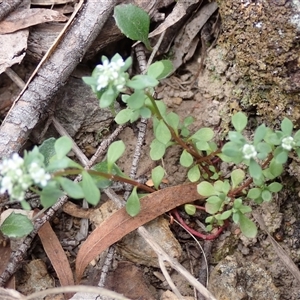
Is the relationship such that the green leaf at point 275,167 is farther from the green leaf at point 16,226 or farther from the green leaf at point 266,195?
the green leaf at point 16,226

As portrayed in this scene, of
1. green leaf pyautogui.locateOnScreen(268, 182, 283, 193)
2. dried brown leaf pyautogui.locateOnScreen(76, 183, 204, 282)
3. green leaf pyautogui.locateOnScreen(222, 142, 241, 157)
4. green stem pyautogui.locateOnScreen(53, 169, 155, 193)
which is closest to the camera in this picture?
green stem pyautogui.locateOnScreen(53, 169, 155, 193)

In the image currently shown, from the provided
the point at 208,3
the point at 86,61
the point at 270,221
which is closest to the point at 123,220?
the point at 270,221

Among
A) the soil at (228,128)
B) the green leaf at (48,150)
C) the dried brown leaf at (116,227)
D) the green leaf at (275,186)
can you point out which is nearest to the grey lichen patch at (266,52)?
the soil at (228,128)

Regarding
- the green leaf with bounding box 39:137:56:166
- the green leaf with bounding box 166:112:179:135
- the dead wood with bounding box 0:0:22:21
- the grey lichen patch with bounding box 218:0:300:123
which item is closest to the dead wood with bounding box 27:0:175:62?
the dead wood with bounding box 0:0:22:21

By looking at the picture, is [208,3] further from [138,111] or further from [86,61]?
[138,111]

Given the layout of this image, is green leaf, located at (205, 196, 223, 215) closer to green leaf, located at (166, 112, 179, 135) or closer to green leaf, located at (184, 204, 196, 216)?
green leaf, located at (184, 204, 196, 216)

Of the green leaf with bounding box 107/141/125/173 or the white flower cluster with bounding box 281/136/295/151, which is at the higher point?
the green leaf with bounding box 107/141/125/173

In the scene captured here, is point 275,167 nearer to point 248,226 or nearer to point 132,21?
point 248,226
